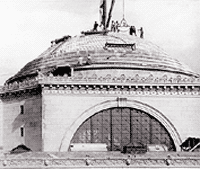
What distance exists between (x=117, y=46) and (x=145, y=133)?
34.2 feet

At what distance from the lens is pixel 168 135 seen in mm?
43500

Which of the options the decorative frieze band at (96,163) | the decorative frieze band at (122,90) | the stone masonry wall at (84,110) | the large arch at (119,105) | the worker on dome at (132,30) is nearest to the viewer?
the decorative frieze band at (96,163)

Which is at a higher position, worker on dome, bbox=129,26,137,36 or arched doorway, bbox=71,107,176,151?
worker on dome, bbox=129,26,137,36

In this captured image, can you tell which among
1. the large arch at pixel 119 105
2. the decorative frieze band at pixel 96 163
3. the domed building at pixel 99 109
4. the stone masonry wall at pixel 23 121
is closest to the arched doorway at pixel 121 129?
the domed building at pixel 99 109

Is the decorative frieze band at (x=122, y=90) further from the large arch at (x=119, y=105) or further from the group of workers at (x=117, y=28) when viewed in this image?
the group of workers at (x=117, y=28)

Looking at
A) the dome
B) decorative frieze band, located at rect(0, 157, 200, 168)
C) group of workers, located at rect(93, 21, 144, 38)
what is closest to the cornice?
the dome

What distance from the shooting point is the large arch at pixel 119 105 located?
41.7m

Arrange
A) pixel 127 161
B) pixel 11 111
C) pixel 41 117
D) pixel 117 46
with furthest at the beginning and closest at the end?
pixel 117 46
pixel 11 111
pixel 41 117
pixel 127 161

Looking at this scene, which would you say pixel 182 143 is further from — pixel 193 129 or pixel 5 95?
pixel 5 95

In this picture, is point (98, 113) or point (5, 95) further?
point (5, 95)

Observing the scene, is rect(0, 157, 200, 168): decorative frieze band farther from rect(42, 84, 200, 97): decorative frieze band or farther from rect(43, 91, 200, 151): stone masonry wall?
rect(42, 84, 200, 97): decorative frieze band

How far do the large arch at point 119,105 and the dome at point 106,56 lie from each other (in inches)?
196

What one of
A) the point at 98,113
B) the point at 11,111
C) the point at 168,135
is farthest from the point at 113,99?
the point at 11,111

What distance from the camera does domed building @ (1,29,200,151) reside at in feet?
137
